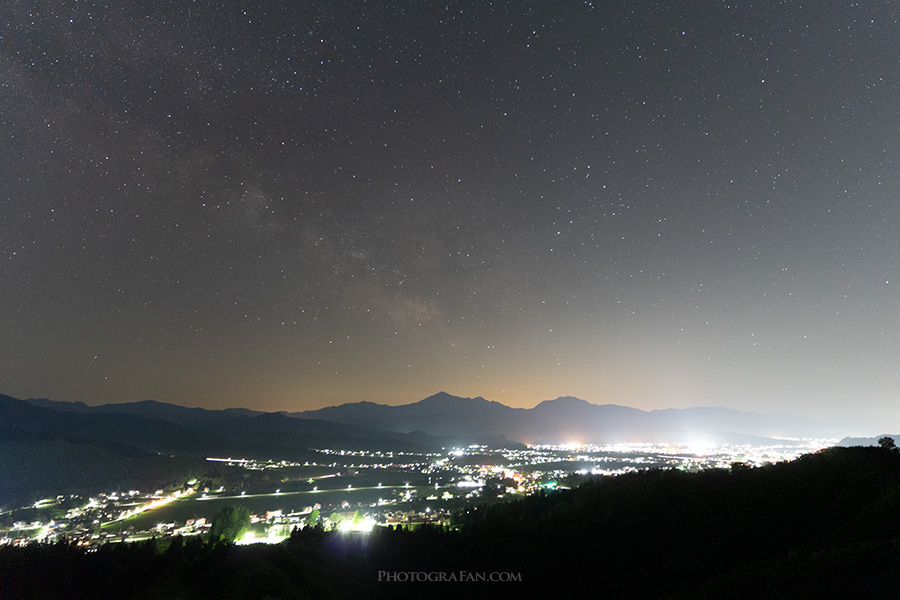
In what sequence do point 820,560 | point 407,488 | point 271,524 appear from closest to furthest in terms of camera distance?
point 820,560 < point 271,524 < point 407,488

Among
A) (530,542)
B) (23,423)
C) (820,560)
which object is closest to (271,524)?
(530,542)

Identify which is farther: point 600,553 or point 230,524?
point 230,524

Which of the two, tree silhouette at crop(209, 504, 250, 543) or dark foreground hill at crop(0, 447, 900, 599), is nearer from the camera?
dark foreground hill at crop(0, 447, 900, 599)

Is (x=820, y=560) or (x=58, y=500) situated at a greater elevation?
(x=820, y=560)

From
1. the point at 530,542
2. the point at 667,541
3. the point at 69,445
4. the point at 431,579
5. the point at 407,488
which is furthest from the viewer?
the point at 69,445

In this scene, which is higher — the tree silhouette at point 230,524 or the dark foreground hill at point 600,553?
the dark foreground hill at point 600,553

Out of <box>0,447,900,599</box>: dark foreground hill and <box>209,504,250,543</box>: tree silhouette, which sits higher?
<box>0,447,900,599</box>: dark foreground hill

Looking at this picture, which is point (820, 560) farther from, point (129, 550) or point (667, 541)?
point (129, 550)

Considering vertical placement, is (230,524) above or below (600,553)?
below
